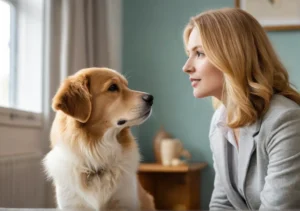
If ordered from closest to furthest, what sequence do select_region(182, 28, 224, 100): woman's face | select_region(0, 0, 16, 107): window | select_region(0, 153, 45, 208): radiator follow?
select_region(182, 28, 224, 100): woman's face < select_region(0, 153, 45, 208): radiator < select_region(0, 0, 16, 107): window

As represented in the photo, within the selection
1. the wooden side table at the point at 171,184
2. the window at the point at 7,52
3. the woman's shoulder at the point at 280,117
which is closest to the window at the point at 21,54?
the window at the point at 7,52

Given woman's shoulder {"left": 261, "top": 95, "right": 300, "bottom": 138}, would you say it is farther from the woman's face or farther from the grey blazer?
the woman's face

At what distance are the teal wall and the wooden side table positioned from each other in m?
0.32

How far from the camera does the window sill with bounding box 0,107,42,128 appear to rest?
2227 millimetres

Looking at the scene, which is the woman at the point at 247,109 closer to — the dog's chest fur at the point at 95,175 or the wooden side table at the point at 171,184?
the dog's chest fur at the point at 95,175

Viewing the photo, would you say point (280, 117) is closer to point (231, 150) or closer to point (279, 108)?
point (279, 108)

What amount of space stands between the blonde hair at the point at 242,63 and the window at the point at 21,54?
1.32 meters

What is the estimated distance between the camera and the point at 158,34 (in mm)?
3500

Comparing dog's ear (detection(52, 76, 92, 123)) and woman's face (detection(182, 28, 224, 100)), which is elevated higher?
woman's face (detection(182, 28, 224, 100))

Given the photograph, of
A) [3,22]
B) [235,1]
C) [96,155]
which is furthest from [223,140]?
[235,1]

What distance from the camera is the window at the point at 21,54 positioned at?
2.62 meters

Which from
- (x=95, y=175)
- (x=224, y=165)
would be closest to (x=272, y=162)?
(x=224, y=165)

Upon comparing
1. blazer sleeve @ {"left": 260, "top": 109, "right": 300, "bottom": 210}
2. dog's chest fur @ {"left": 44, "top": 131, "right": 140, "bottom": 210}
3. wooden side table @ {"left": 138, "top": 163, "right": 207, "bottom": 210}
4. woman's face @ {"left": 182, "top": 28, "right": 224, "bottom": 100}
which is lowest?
wooden side table @ {"left": 138, "top": 163, "right": 207, "bottom": 210}

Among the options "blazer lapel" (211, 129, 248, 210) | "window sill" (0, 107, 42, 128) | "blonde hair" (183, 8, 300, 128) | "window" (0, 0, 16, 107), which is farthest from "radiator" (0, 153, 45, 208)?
"blonde hair" (183, 8, 300, 128)
